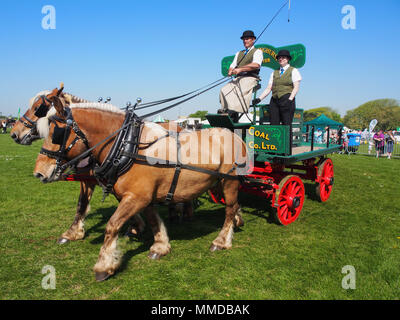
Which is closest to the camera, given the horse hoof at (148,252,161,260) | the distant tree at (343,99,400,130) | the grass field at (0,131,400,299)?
the grass field at (0,131,400,299)

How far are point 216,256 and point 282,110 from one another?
2.88 metres

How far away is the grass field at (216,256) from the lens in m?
2.98

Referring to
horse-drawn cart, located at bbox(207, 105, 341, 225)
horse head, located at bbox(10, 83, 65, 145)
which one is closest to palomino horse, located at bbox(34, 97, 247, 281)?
horse-drawn cart, located at bbox(207, 105, 341, 225)

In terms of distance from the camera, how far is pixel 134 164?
311 centimetres

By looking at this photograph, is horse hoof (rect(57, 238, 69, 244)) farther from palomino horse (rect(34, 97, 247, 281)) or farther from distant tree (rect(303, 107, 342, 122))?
distant tree (rect(303, 107, 342, 122))

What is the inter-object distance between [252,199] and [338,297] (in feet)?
13.2

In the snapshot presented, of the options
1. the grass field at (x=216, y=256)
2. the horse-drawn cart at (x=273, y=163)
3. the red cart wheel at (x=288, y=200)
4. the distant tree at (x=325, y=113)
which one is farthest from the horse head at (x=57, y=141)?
the distant tree at (x=325, y=113)

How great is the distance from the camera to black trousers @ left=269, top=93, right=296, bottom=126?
192 inches

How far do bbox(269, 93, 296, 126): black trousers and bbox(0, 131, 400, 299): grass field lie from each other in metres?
1.98

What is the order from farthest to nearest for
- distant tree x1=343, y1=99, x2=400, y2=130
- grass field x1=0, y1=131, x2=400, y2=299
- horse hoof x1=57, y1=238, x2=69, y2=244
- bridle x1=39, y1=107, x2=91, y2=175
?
distant tree x1=343, y1=99, x2=400, y2=130 → horse hoof x1=57, y1=238, x2=69, y2=244 → grass field x1=0, y1=131, x2=400, y2=299 → bridle x1=39, y1=107, x2=91, y2=175

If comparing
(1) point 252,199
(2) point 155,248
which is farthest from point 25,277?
(1) point 252,199

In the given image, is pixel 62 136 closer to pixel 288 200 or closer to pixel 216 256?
pixel 216 256

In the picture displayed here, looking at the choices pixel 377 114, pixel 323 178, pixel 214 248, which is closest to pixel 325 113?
pixel 377 114
